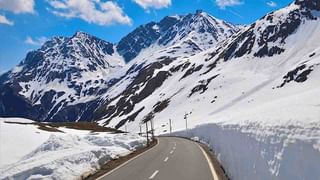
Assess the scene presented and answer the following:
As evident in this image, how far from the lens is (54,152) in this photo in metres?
29.2

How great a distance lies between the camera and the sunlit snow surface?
20.6 meters

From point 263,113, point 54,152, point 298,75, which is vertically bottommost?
point 54,152

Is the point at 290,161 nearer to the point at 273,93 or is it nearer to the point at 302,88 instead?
the point at 302,88

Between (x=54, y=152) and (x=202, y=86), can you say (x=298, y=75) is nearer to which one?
(x=202, y=86)

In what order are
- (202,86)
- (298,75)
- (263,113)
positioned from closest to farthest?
1. (263,113)
2. (298,75)
3. (202,86)

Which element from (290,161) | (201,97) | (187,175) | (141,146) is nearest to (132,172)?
(187,175)

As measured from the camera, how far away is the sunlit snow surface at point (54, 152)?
20609mm

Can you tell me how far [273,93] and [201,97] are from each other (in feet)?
146

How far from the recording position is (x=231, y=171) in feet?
57.7

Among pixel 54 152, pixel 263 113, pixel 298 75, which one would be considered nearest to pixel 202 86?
pixel 298 75

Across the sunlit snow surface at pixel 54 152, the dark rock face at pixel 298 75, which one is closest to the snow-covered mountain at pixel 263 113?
the dark rock face at pixel 298 75

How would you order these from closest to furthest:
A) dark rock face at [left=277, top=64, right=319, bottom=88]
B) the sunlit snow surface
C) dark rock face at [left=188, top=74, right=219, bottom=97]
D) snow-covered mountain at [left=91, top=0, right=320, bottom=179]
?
1. snow-covered mountain at [left=91, top=0, right=320, bottom=179]
2. the sunlit snow surface
3. dark rock face at [left=277, top=64, right=319, bottom=88]
4. dark rock face at [left=188, top=74, right=219, bottom=97]

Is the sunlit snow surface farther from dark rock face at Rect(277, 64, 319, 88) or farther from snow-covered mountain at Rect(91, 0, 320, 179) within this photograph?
dark rock face at Rect(277, 64, 319, 88)

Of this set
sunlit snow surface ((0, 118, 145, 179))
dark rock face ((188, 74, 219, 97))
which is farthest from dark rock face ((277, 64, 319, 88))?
sunlit snow surface ((0, 118, 145, 179))
